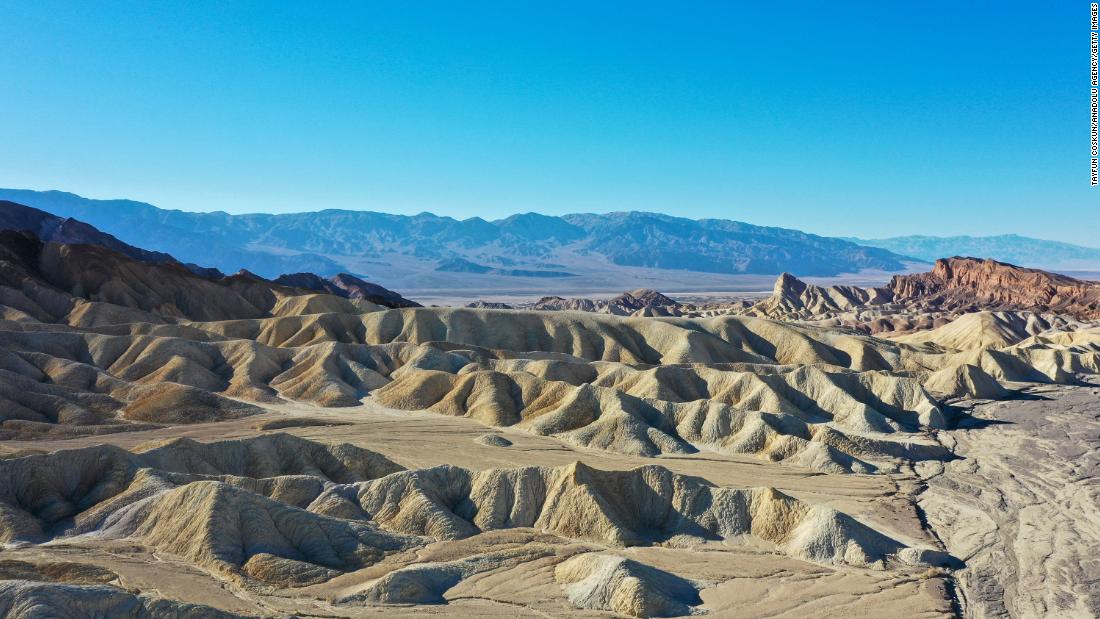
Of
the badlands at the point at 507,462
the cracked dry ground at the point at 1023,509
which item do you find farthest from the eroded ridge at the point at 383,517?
the cracked dry ground at the point at 1023,509

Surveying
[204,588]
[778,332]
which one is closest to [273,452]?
[204,588]

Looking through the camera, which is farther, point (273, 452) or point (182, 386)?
point (182, 386)

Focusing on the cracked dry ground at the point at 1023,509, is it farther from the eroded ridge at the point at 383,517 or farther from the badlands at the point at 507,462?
the eroded ridge at the point at 383,517

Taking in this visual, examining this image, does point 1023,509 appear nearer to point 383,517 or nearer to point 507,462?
point 507,462

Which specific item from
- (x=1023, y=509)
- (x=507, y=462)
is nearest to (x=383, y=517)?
(x=507, y=462)

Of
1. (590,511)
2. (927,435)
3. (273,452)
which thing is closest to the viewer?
(590,511)

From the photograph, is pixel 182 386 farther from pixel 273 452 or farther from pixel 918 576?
pixel 918 576
